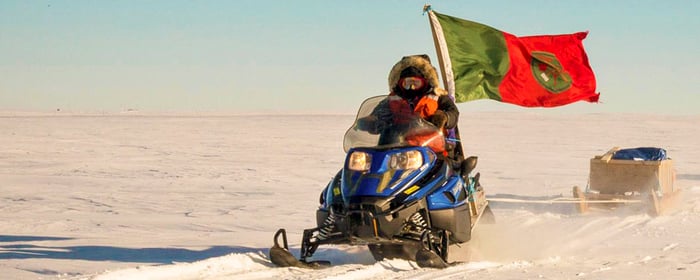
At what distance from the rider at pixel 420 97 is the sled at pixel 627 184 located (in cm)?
523

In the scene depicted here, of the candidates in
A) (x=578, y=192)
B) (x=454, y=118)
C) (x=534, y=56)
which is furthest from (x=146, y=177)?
(x=454, y=118)

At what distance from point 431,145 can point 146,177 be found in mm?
13189

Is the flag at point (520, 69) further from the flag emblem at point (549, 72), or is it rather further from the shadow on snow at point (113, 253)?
the shadow on snow at point (113, 253)

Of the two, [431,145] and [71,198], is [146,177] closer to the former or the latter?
[71,198]

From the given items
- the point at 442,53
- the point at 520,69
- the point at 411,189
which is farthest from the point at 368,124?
the point at 520,69

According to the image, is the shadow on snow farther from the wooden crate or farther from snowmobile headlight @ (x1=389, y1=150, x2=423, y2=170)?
the wooden crate

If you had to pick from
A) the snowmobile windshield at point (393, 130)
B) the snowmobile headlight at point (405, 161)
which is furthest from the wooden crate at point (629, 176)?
the snowmobile headlight at point (405, 161)

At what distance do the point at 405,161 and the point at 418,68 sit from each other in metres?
1.39

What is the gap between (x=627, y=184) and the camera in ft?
47.6

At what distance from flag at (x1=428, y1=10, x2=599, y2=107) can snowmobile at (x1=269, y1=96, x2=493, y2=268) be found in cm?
259

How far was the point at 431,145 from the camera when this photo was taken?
8422 millimetres

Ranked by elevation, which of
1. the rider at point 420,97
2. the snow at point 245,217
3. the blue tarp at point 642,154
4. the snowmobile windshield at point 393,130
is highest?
the rider at point 420,97

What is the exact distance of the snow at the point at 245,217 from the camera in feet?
26.6

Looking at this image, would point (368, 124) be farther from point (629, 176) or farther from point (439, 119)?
point (629, 176)
